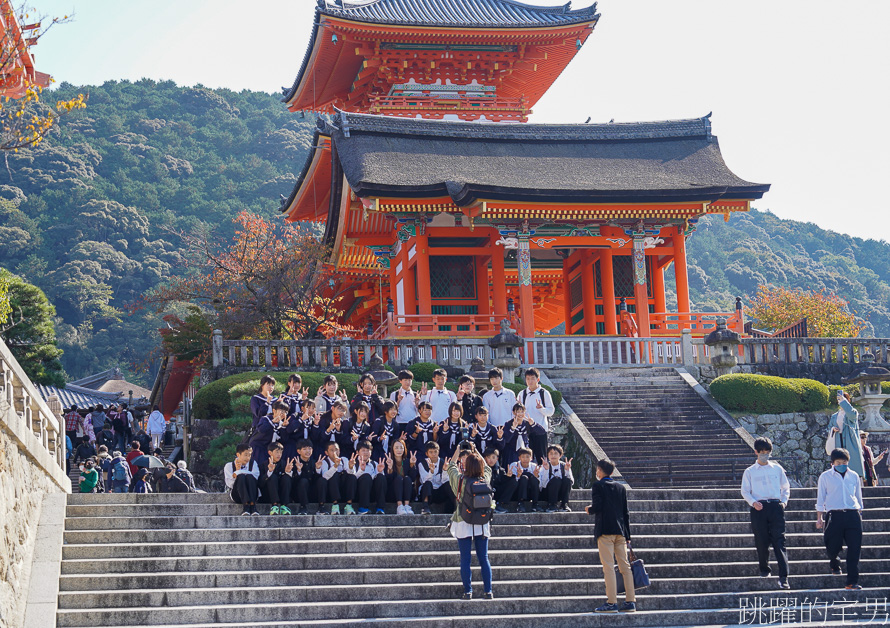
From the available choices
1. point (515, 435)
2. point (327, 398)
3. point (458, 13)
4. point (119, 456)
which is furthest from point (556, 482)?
point (458, 13)

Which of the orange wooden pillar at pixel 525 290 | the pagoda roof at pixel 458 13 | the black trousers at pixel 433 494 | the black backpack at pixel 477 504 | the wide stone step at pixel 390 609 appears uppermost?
the pagoda roof at pixel 458 13

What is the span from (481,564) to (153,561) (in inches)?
131

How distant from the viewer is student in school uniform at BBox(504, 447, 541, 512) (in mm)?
11914

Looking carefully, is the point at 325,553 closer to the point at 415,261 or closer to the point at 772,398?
the point at 772,398

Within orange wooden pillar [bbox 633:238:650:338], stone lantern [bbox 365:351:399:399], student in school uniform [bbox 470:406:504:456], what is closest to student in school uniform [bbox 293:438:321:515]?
student in school uniform [bbox 470:406:504:456]

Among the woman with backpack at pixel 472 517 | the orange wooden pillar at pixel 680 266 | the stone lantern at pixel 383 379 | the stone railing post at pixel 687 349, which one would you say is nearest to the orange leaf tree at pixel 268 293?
the stone lantern at pixel 383 379

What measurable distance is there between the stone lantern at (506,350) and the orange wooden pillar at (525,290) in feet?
8.12

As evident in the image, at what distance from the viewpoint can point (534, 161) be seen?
25266 mm

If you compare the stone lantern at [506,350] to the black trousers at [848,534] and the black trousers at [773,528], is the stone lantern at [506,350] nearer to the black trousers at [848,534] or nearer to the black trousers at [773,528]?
the black trousers at [773,528]

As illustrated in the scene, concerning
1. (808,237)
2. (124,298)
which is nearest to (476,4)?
(124,298)

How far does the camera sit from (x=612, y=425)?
17.7 meters

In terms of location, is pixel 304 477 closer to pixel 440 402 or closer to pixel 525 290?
pixel 440 402

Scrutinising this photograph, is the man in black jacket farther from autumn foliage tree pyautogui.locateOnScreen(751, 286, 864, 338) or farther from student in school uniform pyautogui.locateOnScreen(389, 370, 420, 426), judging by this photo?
autumn foliage tree pyautogui.locateOnScreen(751, 286, 864, 338)

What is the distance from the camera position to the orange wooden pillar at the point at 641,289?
72.2 feet
